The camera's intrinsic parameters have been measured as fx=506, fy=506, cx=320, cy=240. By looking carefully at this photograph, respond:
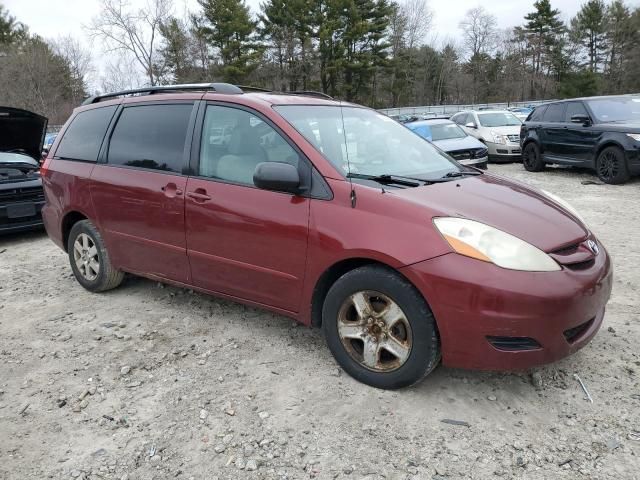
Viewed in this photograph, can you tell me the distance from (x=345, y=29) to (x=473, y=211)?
47094 mm

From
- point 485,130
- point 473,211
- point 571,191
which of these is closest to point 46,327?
point 473,211

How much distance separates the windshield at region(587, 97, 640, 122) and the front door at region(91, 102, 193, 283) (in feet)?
30.9

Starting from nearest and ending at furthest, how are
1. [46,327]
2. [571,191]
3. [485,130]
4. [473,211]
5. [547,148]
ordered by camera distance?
[473,211] < [46,327] < [571,191] < [547,148] < [485,130]

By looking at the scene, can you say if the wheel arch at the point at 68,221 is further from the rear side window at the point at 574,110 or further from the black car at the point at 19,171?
the rear side window at the point at 574,110

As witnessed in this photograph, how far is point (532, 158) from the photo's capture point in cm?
1206

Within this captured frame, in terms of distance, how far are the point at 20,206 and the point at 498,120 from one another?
497 inches

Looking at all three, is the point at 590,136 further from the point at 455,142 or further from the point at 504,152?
the point at 504,152

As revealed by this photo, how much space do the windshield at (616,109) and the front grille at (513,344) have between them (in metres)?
9.31

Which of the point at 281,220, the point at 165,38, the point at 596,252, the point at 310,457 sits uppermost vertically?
the point at 165,38

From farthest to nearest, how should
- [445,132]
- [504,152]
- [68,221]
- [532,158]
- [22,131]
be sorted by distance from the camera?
[504,152] < [445,132] < [532,158] < [22,131] < [68,221]

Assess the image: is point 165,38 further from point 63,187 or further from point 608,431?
point 608,431

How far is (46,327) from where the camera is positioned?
401 centimetres

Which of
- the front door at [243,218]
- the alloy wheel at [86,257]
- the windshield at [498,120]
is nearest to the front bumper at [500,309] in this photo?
the front door at [243,218]

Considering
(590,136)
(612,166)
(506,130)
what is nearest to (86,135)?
(612,166)
